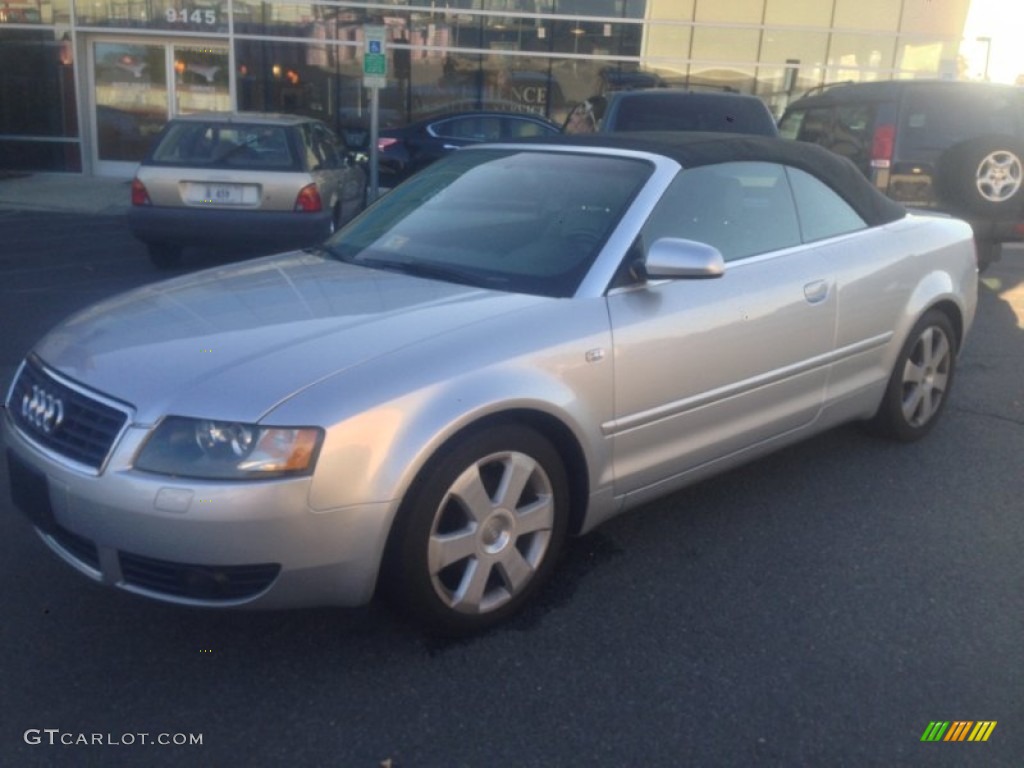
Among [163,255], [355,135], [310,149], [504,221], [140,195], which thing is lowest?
[163,255]

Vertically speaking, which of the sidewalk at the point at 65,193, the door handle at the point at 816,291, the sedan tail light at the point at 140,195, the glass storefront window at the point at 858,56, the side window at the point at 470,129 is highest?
the glass storefront window at the point at 858,56

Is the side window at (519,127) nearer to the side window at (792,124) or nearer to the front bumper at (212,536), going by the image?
the side window at (792,124)

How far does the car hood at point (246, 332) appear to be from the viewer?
3012 millimetres

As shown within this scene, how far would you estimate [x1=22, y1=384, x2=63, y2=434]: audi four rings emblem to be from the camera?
10.6 ft

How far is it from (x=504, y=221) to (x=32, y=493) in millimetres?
2009

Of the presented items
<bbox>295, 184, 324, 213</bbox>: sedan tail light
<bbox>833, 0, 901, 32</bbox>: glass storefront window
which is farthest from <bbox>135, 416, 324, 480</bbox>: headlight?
<bbox>833, 0, 901, 32</bbox>: glass storefront window

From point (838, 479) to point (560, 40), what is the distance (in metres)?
16.9

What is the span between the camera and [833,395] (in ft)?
15.4

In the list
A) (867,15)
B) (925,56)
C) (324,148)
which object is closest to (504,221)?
(324,148)

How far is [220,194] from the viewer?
31.2 feet

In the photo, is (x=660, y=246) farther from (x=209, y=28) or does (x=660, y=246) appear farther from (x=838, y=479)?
(x=209, y=28)

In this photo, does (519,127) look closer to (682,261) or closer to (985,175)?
(985,175)

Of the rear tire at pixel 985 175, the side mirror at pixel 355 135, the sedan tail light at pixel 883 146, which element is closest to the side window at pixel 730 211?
the rear tire at pixel 985 175

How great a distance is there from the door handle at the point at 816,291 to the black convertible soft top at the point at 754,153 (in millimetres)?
595
